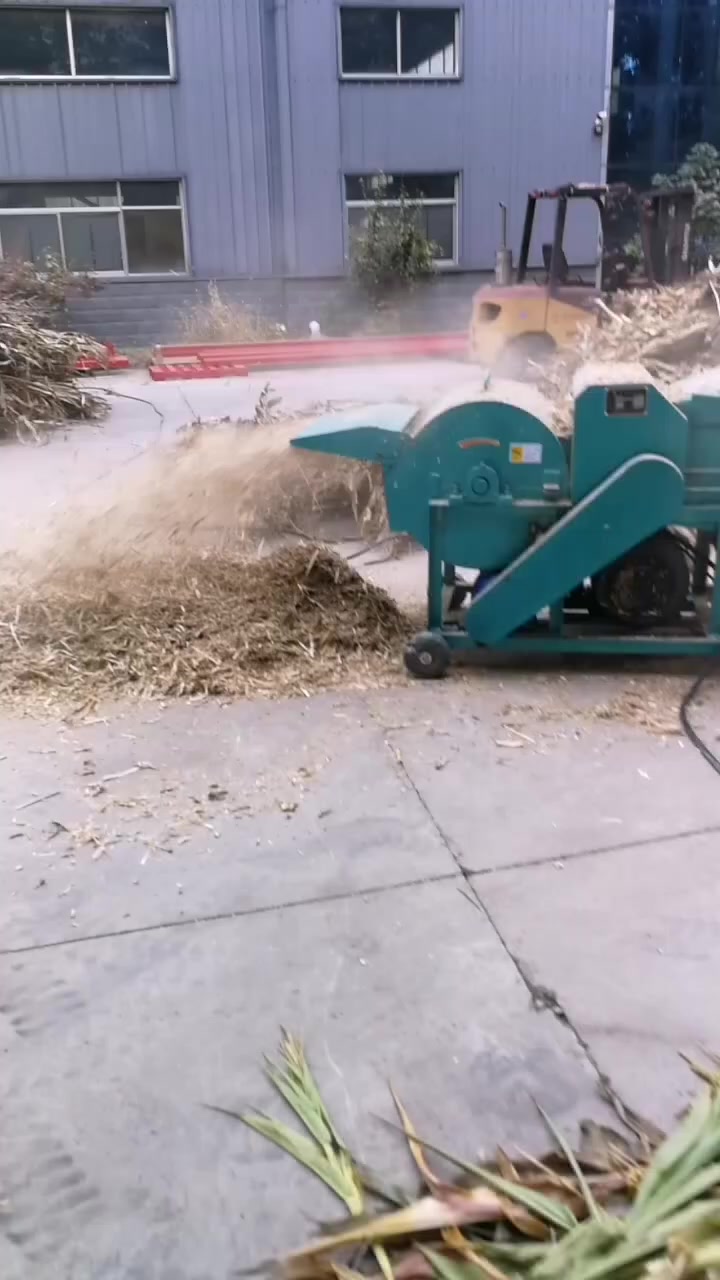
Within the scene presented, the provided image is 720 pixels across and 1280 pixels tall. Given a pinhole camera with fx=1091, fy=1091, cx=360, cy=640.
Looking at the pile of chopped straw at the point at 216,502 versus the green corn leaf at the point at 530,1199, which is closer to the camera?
the green corn leaf at the point at 530,1199

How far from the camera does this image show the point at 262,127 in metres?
18.5

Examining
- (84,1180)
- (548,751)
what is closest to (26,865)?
(84,1180)

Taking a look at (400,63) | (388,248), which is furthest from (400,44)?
(388,248)

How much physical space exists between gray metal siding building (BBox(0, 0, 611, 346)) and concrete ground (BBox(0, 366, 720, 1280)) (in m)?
16.1

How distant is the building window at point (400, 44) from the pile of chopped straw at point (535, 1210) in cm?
1937

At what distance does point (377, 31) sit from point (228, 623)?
17.0 meters

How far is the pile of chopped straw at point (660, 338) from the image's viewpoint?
6.34 metres

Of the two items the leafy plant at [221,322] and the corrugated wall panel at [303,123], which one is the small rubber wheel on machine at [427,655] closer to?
the leafy plant at [221,322]

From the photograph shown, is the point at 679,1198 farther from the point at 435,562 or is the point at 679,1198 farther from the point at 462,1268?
the point at 435,562

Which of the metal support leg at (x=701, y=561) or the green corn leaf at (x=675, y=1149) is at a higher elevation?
the metal support leg at (x=701, y=561)

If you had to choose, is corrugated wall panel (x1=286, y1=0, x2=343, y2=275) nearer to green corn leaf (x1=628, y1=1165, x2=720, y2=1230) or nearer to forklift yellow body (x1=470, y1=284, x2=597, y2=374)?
forklift yellow body (x1=470, y1=284, x2=597, y2=374)

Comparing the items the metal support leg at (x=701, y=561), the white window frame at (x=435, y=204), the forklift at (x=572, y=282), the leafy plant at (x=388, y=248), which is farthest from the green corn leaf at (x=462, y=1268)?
the white window frame at (x=435, y=204)

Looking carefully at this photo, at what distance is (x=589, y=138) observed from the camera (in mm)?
19484

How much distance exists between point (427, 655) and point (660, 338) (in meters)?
3.08
